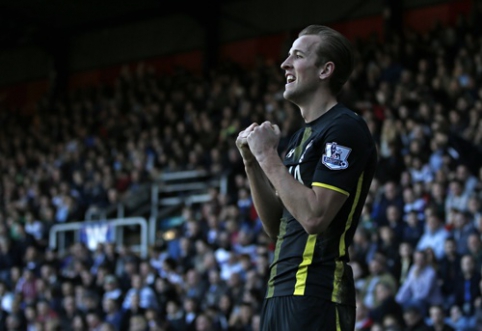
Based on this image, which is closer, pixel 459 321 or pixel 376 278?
pixel 459 321

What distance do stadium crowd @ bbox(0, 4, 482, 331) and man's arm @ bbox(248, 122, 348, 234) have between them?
6.29m

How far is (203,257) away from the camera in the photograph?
1377 centimetres

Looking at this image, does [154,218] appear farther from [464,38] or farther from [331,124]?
[331,124]

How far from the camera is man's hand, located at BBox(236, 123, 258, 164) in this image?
12.2 ft

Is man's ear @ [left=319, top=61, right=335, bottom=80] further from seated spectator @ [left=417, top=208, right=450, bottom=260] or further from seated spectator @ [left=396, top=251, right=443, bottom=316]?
seated spectator @ [left=417, top=208, right=450, bottom=260]

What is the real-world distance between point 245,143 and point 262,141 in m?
0.12

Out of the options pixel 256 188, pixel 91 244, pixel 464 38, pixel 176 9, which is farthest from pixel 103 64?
pixel 256 188

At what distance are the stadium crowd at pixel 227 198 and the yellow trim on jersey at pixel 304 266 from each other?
6.19 metres

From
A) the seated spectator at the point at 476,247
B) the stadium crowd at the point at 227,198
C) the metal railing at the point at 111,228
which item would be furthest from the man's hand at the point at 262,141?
the metal railing at the point at 111,228

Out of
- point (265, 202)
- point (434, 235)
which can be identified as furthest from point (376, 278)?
point (265, 202)

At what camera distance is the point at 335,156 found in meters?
3.57

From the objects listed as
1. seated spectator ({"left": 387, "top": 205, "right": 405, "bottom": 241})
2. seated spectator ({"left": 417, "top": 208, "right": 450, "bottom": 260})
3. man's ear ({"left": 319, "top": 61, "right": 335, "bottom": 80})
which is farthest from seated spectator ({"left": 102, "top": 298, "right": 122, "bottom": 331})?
man's ear ({"left": 319, "top": 61, "right": 335, "bottom": 80})

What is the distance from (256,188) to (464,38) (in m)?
12.9

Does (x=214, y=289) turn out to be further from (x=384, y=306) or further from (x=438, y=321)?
(x=438, y=321)
